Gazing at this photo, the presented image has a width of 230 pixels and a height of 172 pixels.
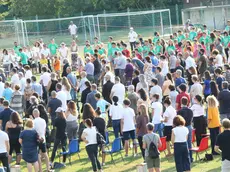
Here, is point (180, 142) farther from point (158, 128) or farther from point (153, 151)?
point (158, 128)

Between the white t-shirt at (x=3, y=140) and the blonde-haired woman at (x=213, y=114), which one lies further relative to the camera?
the blonde-haired woman at (x=213, y=114)

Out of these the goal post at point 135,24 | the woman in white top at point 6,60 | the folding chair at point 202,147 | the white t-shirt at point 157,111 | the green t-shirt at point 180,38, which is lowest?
the folding chair at point 202,147

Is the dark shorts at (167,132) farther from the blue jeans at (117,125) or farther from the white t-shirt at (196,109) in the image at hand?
the blue jeans at (117,125)

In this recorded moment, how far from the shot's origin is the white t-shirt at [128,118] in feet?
64.8

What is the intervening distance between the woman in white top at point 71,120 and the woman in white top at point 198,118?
11.2 ft

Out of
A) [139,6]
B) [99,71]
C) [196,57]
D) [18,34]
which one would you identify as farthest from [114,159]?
[139,6]

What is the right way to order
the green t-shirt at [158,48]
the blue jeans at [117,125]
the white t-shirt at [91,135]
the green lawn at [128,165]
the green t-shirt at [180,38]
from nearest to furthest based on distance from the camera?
the white t-shirt at [91,135] < the green lawn at [128,165] < the blue jeans at [117,125] < the green t-shirt at [158,48] < the green t-shirt at [180,38]

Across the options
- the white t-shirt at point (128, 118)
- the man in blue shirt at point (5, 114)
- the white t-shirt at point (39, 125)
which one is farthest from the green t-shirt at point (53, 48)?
the white t-shirt at point (39, 125)

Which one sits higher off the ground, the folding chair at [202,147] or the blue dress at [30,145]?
the blue dress at [30,145]

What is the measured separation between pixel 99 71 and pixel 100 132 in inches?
384

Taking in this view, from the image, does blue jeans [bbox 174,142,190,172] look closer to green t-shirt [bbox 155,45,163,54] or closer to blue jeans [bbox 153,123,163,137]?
blue jeans [bbox 153,123,163,137]

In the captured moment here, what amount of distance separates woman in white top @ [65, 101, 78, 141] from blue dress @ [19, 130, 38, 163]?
2.53 m

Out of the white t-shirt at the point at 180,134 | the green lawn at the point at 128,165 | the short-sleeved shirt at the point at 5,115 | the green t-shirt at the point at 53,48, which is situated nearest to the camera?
the white t-shirt at the point at 180,134

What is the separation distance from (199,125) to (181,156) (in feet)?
9.35
